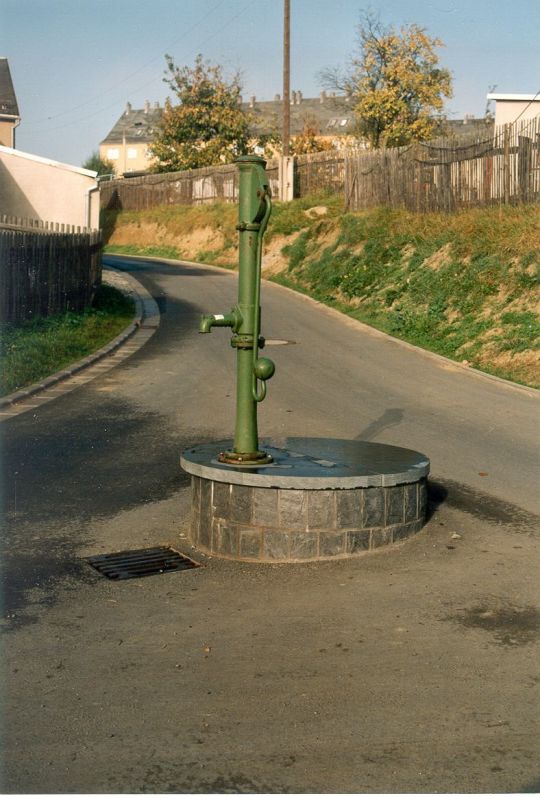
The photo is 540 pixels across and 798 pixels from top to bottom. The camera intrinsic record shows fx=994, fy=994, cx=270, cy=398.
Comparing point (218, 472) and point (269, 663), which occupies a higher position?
point (218, 472)

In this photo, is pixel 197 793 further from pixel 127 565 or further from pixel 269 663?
pixel 127 565

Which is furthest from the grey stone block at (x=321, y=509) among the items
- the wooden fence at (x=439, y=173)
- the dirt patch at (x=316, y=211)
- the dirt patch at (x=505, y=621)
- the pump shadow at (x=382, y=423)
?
the dirt patch at (x=316, y=211)

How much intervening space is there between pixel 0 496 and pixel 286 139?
104 ft

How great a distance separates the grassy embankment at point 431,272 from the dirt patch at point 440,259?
0.03 meters

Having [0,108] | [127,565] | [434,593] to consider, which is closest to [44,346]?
[127,565]

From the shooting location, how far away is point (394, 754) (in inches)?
160

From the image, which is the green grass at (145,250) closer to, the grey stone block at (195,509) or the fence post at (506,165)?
the fence post at (506,165)

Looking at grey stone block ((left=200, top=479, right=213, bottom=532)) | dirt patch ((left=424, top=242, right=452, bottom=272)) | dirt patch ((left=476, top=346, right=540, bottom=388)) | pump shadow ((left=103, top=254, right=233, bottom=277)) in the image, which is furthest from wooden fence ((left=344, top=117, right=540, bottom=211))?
grey stone block ((left=200, top=479, right=213, bottom=532))

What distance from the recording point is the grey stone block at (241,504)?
6711 mm

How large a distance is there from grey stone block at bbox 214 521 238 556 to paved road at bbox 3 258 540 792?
0.13 metres

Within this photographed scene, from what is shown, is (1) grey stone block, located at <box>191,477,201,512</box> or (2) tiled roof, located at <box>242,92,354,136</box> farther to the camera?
(2) tiled roof, located at <box>242,92,354,136</box>

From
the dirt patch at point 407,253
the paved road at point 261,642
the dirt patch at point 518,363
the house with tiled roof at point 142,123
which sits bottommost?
the paved road at point 261,642

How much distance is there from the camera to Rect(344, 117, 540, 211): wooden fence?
21016mm

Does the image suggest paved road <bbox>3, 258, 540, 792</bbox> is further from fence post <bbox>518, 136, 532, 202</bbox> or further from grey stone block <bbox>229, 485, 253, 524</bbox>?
fence post <bbox>518, 136, 532, 202</bbox>
